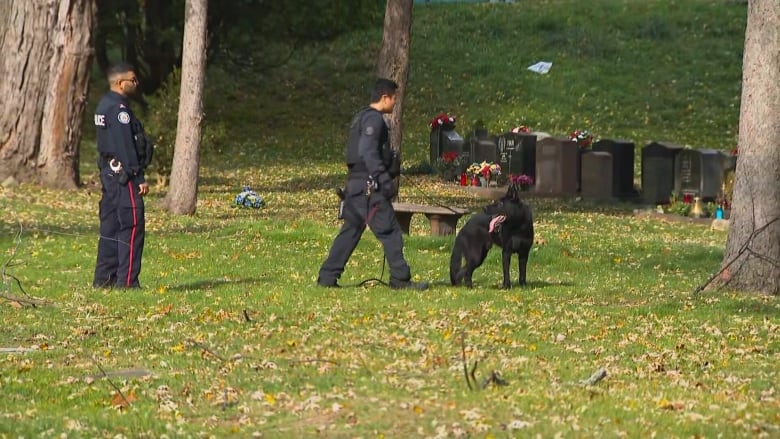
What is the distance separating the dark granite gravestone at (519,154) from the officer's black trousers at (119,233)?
17.8 metres

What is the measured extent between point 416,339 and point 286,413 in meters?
2.70

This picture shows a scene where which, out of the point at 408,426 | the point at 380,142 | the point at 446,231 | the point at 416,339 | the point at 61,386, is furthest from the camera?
the point at 446,231

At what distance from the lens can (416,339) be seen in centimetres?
1105

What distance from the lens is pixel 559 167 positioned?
30.8 meters

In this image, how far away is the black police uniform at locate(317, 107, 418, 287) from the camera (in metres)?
13.8

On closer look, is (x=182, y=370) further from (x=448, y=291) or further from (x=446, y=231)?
(x=446, y=231)

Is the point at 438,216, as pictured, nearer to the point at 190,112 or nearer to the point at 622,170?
the point at 190,112

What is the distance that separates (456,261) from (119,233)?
10.7 feet

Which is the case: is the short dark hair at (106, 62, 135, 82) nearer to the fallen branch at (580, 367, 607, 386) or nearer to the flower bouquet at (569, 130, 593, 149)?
the fallen branch at (580, 367, 607, 386)

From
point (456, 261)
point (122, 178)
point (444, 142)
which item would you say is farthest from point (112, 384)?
point (444, 142)

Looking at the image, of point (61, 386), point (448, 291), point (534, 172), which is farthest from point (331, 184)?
point (61, 386)

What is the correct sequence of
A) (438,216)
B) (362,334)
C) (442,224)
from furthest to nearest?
1. (442,224)
2. (438,216)
3. (362,334)

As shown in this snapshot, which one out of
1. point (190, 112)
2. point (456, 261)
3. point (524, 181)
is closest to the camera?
point (456, 261)

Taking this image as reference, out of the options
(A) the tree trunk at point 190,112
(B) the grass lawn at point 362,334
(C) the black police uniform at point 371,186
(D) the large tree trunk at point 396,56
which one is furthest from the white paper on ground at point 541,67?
(C) the black police uniform at point 371,186
